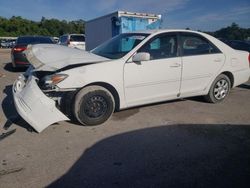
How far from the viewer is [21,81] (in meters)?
4.98

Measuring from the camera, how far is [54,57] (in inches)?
194

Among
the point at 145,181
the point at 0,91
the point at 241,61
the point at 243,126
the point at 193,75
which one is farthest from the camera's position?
the point at 0,91

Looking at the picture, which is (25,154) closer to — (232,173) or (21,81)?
(21,81)

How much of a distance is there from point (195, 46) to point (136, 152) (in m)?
3.00

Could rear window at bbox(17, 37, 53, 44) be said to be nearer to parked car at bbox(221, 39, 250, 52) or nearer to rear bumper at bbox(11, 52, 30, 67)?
rear bumper at bbox(11, 52, 30, 67)

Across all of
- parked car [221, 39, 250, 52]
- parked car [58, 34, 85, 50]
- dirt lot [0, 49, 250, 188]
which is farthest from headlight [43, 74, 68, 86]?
parked car [58, 34, 85, 50]

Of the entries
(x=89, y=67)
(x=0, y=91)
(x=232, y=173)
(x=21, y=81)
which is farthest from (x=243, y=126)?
(x=0, y=91)

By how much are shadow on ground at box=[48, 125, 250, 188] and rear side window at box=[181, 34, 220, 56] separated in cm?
178

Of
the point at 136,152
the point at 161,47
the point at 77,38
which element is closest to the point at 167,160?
the point at 136,152

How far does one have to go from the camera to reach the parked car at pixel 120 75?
4.35 meters

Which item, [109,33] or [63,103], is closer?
[63,103]

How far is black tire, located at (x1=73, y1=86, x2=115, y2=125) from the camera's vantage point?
4.52m

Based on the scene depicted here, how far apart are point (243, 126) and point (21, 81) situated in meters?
4.13

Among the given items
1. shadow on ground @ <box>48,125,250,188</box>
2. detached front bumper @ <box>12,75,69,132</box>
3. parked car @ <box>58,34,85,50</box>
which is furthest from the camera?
parked car @ <box>58,34,85,50</box>
